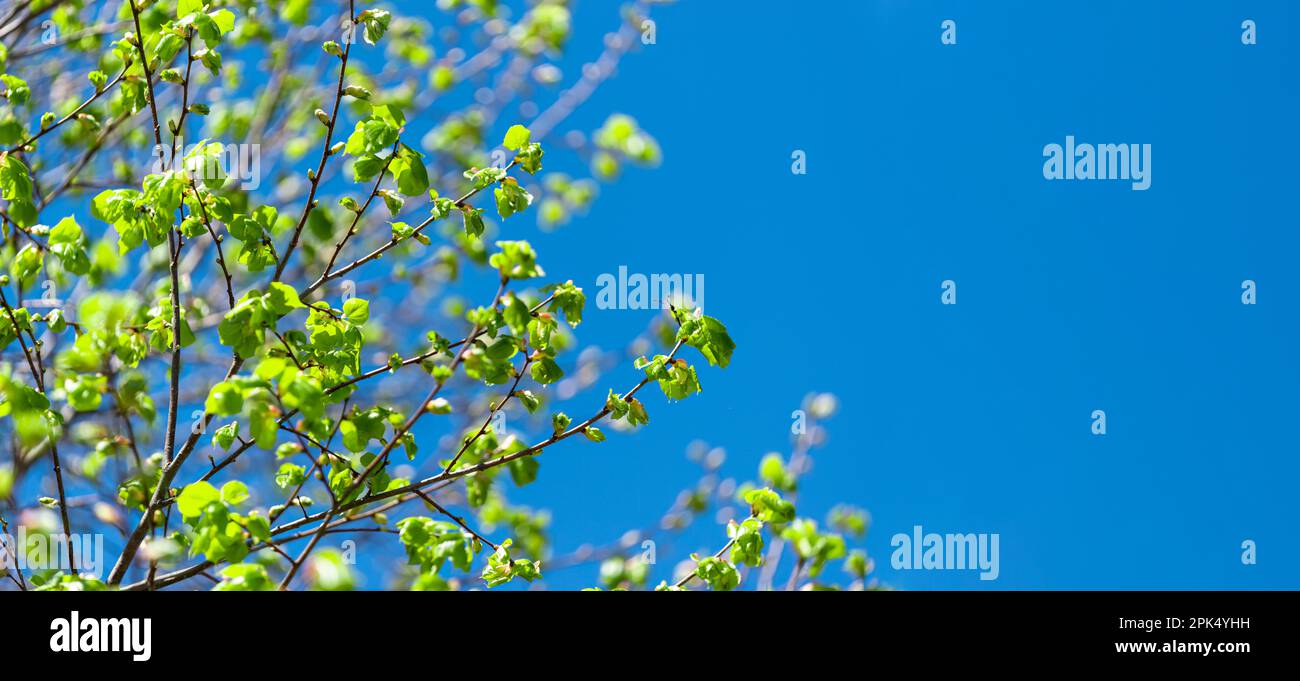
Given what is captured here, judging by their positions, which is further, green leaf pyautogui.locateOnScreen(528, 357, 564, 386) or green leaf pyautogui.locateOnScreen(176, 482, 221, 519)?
green leaf pyautogui.locateOnScreen(528, 357, 564, 386)

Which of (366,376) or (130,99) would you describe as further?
(130,99)

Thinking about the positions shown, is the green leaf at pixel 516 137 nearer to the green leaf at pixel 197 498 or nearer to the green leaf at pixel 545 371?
the green leaf at pixel 545 371

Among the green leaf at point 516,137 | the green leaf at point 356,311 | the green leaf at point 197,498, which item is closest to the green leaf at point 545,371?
the green leaf at point 356,311

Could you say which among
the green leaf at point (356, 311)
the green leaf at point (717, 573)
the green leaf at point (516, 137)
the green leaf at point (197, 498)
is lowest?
the green leaf at point (717, 573)

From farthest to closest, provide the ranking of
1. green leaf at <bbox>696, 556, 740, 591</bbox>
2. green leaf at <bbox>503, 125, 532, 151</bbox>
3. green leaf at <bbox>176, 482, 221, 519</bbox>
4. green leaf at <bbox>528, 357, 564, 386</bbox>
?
green leaf at <bbox>503, 125, 532, 151</bbox>, green leaf at <bbox>528, 357, 564, 386</bbox>, green leaf at <bbox>696, 556, 740, 591</bbox>, green leaf at <bbox>176, 482, 221, 519</bbox>

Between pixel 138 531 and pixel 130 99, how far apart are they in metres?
1.63

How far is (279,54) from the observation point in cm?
671

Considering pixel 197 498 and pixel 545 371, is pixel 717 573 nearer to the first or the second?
pixel 545 371

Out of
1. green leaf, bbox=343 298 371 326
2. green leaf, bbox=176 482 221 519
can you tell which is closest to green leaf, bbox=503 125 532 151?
green leaf, bbox=343 298 371 326

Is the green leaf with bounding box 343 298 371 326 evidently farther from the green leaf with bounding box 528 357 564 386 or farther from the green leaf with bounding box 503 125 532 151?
the green leaf with bounding box 503 125 532 151

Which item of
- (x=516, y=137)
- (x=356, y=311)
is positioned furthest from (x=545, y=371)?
(x=516, y=137)

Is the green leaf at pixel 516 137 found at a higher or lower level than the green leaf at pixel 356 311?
higher
